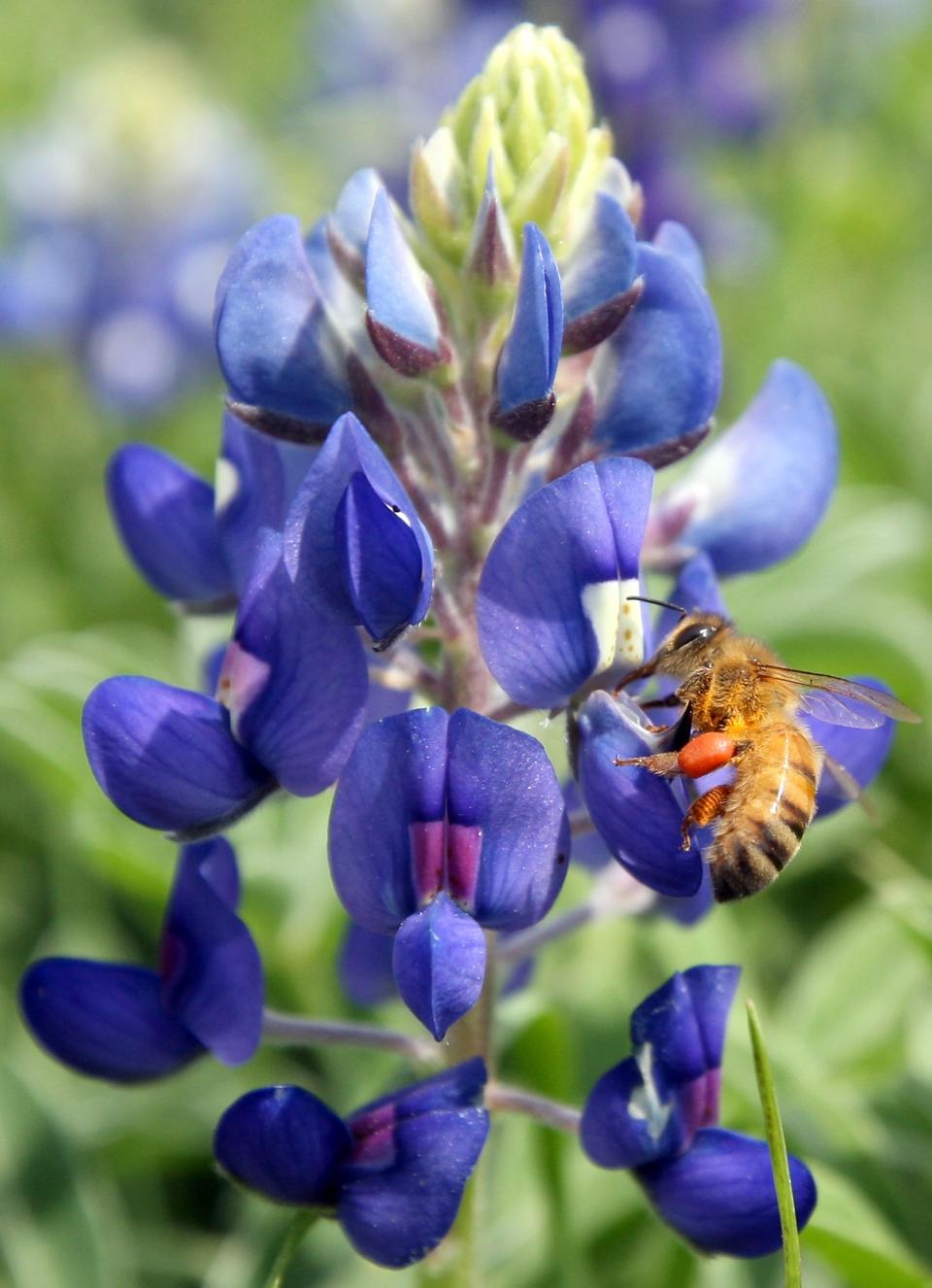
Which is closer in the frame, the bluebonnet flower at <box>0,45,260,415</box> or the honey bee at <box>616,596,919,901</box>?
the honey bee at <box>616,596,919,901</box>

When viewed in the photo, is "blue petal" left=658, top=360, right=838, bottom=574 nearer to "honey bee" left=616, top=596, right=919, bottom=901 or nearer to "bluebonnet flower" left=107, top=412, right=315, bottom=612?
"honey bee" left=616, top=596, right=919, bottom=901

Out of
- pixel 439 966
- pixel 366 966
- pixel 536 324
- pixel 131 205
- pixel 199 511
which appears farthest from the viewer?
pixel 131 205

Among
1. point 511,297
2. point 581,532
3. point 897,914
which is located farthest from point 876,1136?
point 511,297

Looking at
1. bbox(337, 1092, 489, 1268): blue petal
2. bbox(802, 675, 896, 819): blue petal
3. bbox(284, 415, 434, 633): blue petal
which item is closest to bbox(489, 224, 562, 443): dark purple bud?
bbox(284, 415, 434, 633): blue petal

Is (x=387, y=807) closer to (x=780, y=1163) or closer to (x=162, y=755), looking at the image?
(x=162, y=755)

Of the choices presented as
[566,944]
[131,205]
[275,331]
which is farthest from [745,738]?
[131,205]
